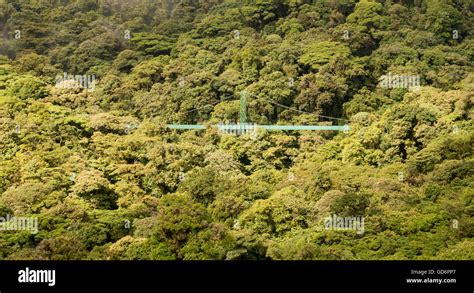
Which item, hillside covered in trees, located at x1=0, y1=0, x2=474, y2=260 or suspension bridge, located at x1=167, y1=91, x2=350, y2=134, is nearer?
hillside covered in trees, located at x1=0, y1=0, x2=474, y2=260

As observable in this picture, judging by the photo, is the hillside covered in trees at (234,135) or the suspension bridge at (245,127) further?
the suspension bridge at (245,127)

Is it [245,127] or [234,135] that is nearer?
[234,135]

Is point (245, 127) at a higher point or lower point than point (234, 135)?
higher
